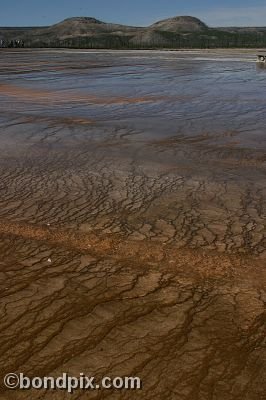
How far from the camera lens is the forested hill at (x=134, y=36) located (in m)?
94.2

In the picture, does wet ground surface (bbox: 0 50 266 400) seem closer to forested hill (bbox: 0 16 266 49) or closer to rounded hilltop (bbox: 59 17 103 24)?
forested hill (bbox: 0 16 266 49)

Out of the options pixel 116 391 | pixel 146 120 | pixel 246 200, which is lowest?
pixel 116 391

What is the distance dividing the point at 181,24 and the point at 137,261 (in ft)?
506

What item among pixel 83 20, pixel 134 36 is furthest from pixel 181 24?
pixel 134 36

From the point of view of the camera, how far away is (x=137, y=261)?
3.29 m

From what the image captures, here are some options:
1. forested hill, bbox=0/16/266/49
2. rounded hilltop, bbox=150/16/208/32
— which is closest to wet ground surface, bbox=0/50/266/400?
forested hill, bbox=0/16/266/49

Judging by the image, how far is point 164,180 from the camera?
5246 millimetres

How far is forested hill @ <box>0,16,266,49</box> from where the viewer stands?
94.2 meters

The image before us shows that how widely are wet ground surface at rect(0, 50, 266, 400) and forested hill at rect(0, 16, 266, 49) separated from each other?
83702mm

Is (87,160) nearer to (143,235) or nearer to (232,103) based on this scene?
(143,235)

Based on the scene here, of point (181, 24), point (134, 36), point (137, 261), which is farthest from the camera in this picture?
point (181, 24)

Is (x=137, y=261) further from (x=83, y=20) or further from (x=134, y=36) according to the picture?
(x=83, y=20)

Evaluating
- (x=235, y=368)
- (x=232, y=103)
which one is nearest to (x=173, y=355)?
(x=235, y=368)

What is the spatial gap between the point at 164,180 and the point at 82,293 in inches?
102
